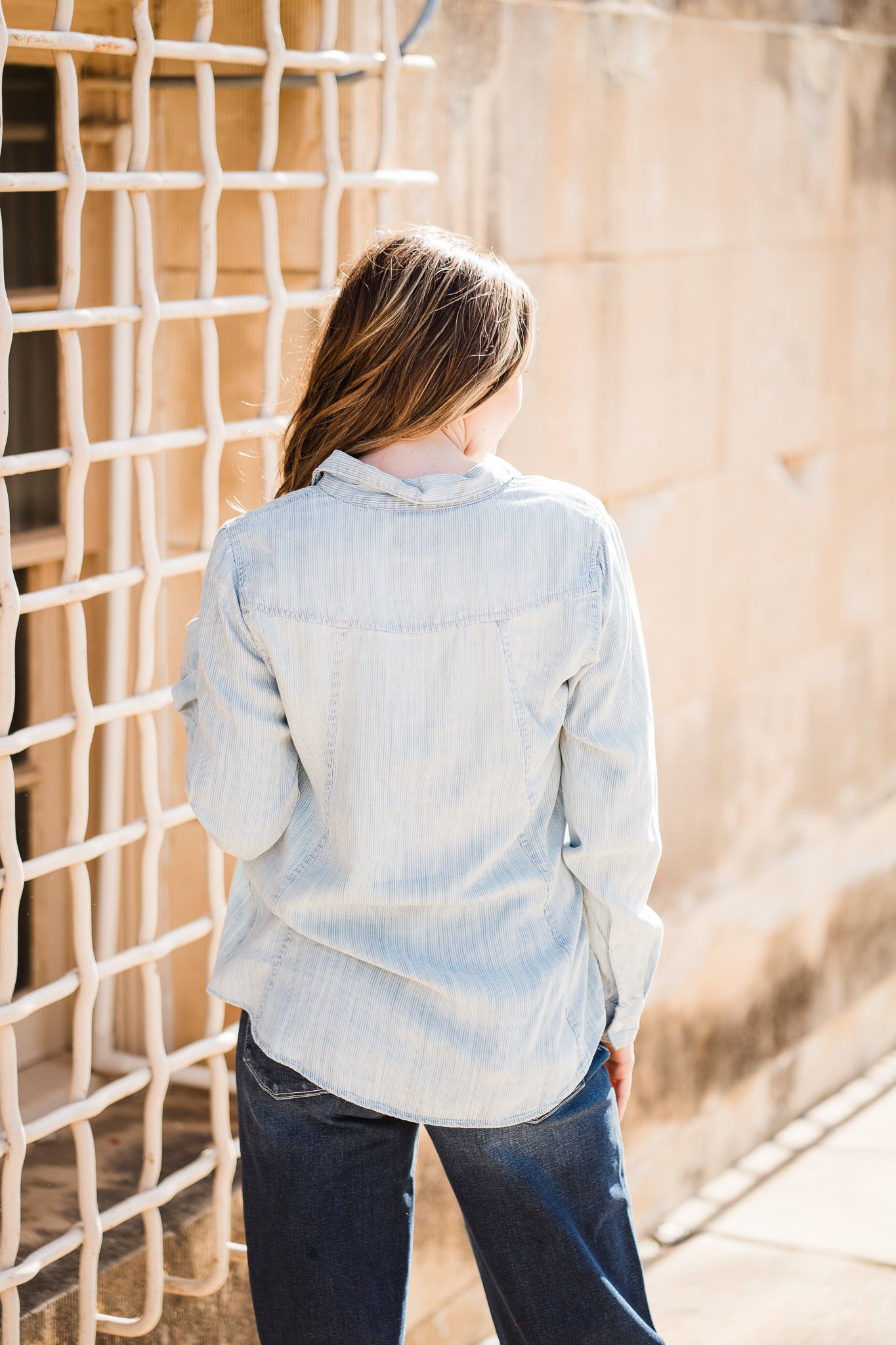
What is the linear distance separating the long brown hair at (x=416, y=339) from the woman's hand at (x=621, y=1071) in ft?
2.59

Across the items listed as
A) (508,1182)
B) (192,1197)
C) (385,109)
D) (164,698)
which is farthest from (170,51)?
(192,1197)

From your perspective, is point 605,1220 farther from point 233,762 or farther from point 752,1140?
point 752,1140

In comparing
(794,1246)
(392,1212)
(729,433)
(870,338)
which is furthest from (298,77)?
(794,1246)

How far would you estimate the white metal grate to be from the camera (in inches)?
81.1

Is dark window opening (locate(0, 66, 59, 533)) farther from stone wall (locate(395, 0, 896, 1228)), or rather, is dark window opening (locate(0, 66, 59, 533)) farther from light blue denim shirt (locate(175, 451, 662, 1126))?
light blue denim shirt (locate(175, 451, 662, 1126))

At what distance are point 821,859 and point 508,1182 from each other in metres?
2.78

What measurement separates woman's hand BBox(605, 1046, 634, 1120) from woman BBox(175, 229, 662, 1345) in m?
0.09

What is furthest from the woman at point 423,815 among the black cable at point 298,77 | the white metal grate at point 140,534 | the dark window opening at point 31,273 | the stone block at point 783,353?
the stone block at point 783,353

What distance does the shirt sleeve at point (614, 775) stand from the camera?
5.50 feet

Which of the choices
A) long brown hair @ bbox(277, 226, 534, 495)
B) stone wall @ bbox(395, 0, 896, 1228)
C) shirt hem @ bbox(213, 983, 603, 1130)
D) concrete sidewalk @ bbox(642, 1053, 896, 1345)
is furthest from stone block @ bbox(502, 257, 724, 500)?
concrete sidewalk @ bbox(642, 1053, 896, 1345)

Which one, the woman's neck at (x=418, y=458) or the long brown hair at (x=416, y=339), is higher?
the long brown hair at (x=416, y=339)

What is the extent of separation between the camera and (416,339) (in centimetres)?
161

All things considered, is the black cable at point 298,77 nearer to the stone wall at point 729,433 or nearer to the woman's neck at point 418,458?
the stone wall at point 729,433

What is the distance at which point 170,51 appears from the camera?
2.17m
